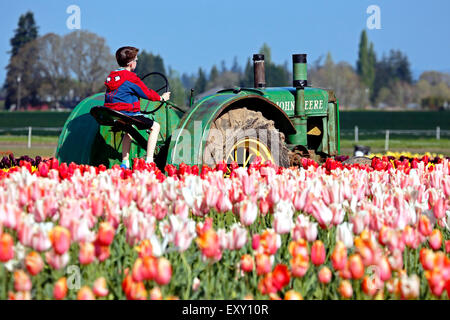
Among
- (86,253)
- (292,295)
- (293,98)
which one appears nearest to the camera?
(292,295)

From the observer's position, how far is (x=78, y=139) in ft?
23.8

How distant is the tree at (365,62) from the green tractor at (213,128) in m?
188

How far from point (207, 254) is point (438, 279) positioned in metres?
1.07

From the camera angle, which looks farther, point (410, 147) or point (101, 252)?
point (410, 147)

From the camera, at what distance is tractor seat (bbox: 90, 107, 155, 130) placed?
645cm

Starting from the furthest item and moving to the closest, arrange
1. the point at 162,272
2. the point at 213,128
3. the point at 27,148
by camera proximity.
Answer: the point at 27,148 < the point at 213,128 < the point at 162,272

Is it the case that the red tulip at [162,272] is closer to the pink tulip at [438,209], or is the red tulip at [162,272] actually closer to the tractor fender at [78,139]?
the pink tulip at [438,209]

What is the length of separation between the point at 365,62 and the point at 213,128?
638 ft

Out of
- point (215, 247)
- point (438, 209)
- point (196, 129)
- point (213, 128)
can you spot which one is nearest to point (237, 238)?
point (215, 247)

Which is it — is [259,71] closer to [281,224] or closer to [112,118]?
[112,118]

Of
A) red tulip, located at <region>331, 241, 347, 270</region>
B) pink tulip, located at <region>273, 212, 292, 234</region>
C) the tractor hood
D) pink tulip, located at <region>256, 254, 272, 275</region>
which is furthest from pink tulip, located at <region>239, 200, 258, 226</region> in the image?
the tractor hood

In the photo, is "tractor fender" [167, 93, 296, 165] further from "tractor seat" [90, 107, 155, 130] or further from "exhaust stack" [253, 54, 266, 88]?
"exhaust stack" [253, 54, 266, 88]

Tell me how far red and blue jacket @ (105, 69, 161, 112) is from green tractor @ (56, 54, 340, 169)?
0.62 feet
